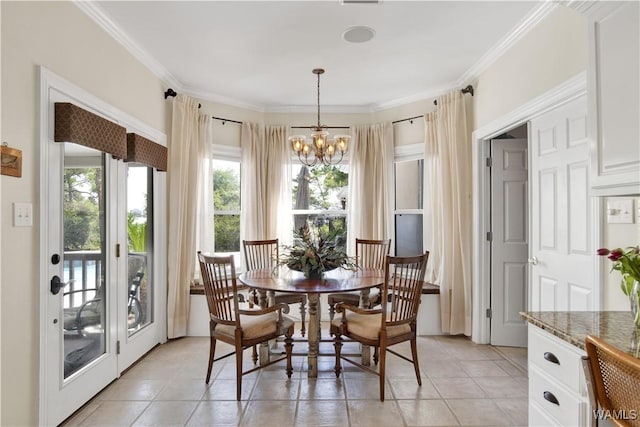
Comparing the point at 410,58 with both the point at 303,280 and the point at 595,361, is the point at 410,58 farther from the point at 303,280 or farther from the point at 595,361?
the point at 595,361

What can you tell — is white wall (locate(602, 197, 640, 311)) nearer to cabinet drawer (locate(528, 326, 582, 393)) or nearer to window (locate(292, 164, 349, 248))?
cabinet drawer (locate(528, 326, 582, 393))

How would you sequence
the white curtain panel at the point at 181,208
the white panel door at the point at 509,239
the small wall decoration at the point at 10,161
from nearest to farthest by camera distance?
the small wall decoration at the point at 10,161 < the white panel door at the point at 509,239 < the white curtain panel at the point at 181,208

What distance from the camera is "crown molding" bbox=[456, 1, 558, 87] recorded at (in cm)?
256

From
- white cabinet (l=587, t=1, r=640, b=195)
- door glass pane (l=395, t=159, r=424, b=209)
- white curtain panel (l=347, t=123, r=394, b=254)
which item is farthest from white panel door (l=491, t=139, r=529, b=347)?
white cabinet (l=587, t=1, r=640, b=195)

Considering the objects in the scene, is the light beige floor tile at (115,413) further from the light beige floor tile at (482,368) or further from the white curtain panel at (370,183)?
the white curtain panel at (370,183)

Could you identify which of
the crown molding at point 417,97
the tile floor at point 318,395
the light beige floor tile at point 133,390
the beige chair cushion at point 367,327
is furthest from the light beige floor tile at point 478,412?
the crown molding at point 417,97

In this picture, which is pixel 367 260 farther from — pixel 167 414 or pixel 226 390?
pixel 167 414

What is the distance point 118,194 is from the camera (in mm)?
2924

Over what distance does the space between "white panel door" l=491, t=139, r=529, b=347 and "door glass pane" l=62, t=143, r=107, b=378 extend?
3648 millimetres

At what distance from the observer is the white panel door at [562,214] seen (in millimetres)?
2404

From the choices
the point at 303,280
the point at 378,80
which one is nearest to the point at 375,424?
the point at 303,280

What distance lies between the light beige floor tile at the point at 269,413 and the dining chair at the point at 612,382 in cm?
175

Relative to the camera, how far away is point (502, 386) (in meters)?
2.76

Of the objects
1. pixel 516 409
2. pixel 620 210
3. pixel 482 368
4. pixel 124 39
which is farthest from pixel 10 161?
pixel 482 368
